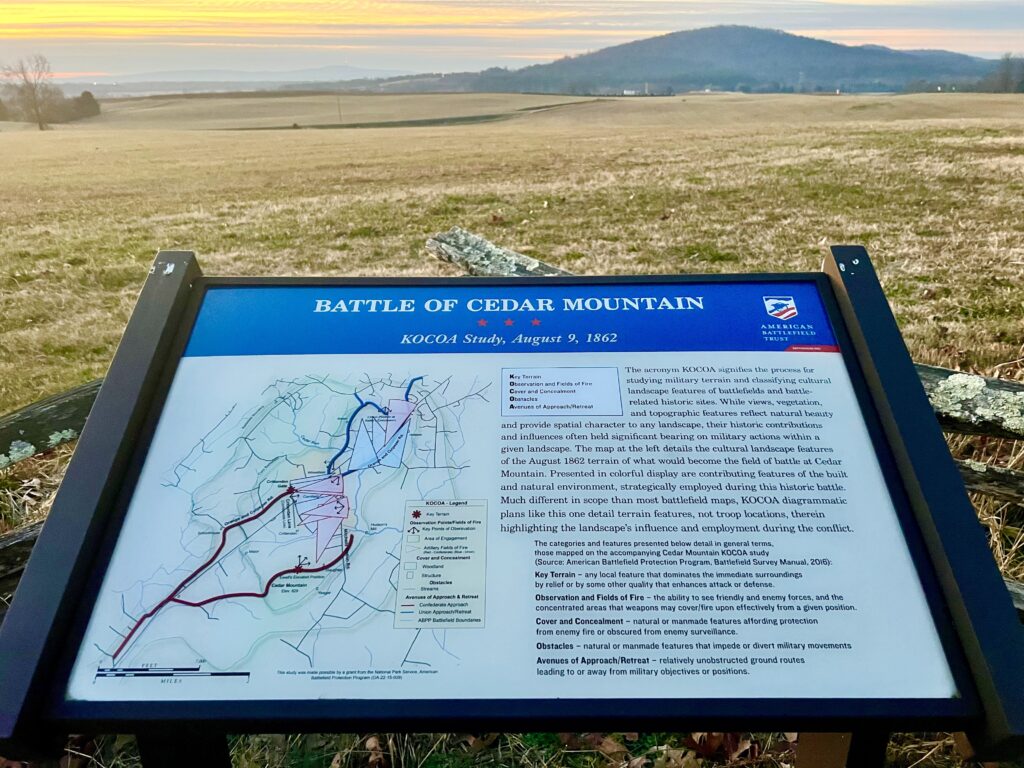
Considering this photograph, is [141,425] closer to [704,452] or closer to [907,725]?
[704,452]

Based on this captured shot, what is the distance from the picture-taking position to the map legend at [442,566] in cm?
199

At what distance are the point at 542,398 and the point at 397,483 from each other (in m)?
0.54

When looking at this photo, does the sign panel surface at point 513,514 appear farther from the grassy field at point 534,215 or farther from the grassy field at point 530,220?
the grassy field at point 534,215

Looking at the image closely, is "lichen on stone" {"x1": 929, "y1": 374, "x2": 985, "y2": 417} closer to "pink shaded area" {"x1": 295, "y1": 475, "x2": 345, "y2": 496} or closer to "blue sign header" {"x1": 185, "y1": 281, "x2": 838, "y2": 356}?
"blue sign header" {"x1": 185, "y1": 281, "x2": 838, "y2": 356}

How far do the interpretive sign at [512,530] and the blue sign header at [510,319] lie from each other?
0.5 inches

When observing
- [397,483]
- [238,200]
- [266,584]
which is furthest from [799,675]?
[238,200]

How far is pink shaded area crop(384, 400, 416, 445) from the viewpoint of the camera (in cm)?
236

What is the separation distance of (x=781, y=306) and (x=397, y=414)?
142 cm

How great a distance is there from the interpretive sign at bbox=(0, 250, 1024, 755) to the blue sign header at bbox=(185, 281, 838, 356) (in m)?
0.01

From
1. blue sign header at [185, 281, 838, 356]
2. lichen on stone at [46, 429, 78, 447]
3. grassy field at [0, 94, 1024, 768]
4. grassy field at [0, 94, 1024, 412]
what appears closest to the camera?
blue sign header at [185, 281, 838, 356]

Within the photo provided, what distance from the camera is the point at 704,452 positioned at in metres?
2.26

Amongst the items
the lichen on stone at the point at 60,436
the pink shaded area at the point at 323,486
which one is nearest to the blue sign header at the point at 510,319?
the pink shaded area at the point at 323,486

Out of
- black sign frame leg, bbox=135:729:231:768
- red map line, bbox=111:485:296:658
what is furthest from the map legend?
black sign frame leg, bbox=135:729:231:768

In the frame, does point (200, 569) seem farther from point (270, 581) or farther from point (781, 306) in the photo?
point (781, 306)
